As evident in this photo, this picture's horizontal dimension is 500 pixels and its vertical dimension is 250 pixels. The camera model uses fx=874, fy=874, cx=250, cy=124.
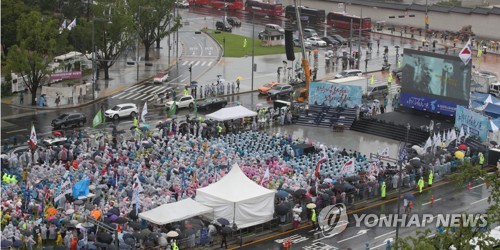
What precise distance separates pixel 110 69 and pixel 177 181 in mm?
41148

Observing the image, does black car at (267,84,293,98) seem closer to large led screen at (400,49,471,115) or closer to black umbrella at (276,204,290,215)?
large led screen at (400,49,471,115)

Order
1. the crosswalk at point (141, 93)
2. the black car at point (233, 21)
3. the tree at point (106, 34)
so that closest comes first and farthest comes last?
the crosswalk at point (141, 93) < the tree at point (106, 34) < the black car at point (233, 21)

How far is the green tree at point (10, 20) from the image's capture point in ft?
264

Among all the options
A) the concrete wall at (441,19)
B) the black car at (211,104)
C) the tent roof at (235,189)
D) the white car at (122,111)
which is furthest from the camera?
the concrete wall at (441,19)

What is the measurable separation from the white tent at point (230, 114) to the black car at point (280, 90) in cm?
1156

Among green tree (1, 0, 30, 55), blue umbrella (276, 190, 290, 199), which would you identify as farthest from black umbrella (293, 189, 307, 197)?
green tree (1, 0, 30, 55)

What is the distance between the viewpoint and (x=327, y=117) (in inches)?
2544

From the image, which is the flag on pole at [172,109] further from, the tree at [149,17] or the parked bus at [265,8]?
the parked bus at [265,8]

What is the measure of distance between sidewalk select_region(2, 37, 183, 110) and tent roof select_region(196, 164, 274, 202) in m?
29.0

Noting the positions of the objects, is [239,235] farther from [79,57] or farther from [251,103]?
[79,57]

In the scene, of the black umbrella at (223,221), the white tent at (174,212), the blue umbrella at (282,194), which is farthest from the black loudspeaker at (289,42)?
the black umbrella at (223,221)

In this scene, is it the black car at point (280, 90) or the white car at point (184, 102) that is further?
the black car at point (280, 90)

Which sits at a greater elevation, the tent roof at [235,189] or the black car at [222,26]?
the black car at [222,26]

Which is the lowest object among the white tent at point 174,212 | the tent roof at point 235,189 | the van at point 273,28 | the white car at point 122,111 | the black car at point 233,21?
the white tent at point 174,212
